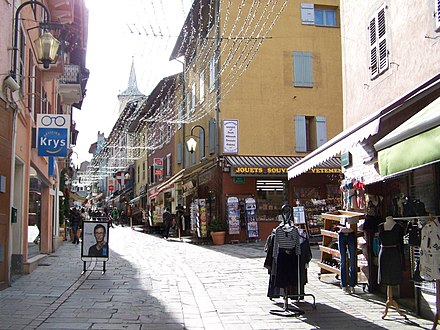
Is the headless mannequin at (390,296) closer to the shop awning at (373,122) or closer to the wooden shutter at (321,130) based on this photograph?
the shop awning at (373,122)

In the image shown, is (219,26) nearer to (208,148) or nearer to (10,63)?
(208,148)

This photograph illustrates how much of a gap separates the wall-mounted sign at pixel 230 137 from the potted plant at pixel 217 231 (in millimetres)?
3158

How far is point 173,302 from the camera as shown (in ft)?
29.9

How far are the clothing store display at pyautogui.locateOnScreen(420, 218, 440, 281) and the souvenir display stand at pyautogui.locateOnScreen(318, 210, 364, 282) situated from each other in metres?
2.75

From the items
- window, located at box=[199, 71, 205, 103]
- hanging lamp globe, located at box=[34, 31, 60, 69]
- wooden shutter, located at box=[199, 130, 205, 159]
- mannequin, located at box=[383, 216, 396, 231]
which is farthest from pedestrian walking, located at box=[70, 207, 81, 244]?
mannequin, located at box=[383, 216, 396, 231]

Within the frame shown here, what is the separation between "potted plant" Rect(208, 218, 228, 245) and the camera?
75.2 ft

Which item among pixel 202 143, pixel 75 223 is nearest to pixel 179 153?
pixel 202 143

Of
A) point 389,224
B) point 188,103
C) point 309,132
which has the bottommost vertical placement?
point 389,224

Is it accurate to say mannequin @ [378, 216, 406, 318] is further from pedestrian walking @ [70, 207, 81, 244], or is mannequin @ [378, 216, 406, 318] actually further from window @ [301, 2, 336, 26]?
window @ [301, 2, 336, 26]

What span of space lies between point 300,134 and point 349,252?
15536mm

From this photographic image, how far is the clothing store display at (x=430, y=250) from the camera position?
6.79 m

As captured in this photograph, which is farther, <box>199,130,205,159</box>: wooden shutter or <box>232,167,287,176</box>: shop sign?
<box>199,130,205,159</box>: wooden shutter

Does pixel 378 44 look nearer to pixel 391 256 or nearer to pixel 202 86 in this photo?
pixel 391 256

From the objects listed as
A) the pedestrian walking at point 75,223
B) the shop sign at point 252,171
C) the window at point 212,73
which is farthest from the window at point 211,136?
the pedestrian walking at point 75,223
